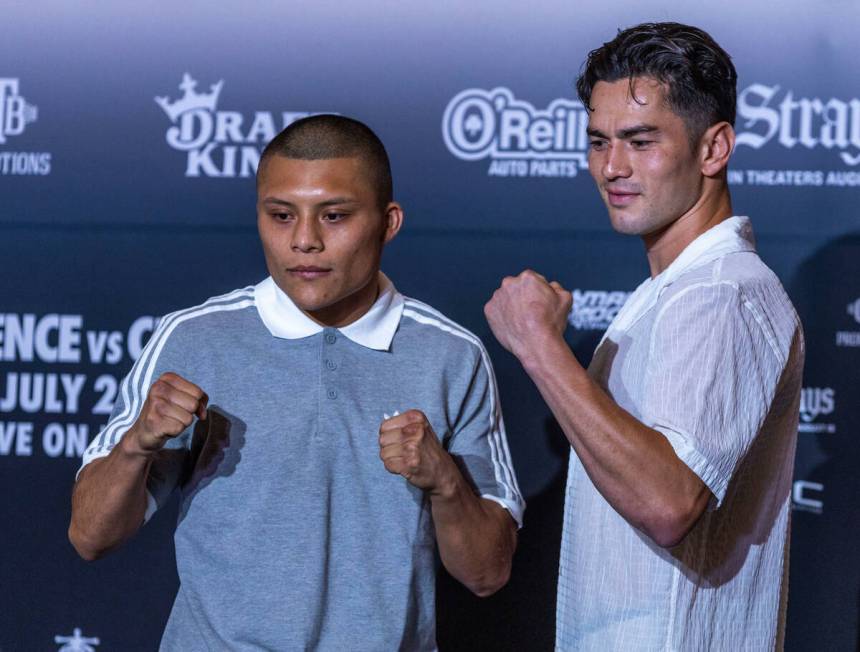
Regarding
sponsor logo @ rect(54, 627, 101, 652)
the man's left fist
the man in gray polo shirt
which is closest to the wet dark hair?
the man in gray polo shirt

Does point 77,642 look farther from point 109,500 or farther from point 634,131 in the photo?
point 634,131

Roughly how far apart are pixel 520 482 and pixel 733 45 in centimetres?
119

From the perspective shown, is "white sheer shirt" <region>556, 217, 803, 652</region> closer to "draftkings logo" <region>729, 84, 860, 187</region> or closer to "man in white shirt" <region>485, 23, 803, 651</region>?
"man in white shirt" <region>485, 23, 803, 651</region>

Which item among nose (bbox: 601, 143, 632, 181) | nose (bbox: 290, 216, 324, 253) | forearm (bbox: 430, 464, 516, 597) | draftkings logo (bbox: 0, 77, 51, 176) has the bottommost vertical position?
forearm (bbox: 430, 464, 516, 597)

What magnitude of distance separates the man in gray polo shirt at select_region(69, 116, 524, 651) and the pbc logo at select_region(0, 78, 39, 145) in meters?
1.32

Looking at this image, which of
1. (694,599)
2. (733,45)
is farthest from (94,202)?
(694,599)

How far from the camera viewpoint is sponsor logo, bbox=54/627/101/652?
2.88 m

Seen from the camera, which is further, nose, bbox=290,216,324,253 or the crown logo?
the crown logo

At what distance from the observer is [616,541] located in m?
1.57

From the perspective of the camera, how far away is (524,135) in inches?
110

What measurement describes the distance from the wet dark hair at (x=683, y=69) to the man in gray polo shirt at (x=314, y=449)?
0.45 metres

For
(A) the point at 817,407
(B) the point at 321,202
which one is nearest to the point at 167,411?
(B) the point at 321,202

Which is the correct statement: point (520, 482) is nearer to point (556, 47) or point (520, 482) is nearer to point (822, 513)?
point (822, 513)

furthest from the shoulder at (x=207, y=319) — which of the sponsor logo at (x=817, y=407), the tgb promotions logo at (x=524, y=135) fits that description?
the sponsor logo at (x=817, y=407)
